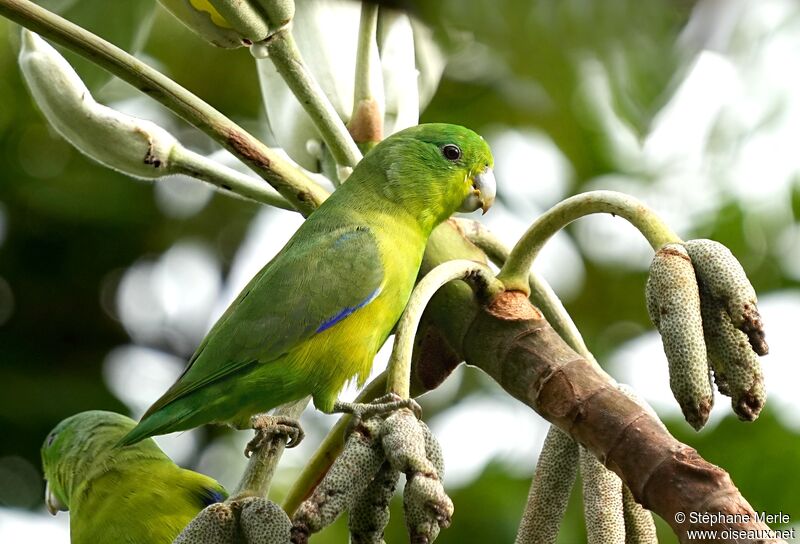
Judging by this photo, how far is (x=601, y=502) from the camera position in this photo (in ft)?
5.15

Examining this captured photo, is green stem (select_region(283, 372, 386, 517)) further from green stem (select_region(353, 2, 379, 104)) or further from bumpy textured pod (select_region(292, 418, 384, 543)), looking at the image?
green stem (select_region(353, 2, 379, 104))

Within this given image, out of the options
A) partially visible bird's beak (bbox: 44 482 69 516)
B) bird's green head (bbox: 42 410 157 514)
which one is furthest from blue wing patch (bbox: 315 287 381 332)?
partially visible bird's beak (bbox: 44 482 69 516)

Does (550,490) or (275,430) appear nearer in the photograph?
(550,490)

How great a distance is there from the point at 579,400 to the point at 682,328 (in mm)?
240

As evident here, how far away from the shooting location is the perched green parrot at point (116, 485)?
113 inches

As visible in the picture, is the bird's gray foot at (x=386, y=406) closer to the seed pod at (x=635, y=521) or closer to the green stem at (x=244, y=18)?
the seed pod at (x=635, y=521)

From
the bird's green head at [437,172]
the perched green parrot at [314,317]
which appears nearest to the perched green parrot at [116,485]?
the perched green parrot at [314,317]

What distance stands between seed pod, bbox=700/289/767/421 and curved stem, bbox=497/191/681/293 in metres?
0.13

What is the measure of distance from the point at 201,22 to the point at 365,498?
899mm

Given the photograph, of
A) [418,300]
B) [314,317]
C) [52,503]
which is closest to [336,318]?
[314,317]

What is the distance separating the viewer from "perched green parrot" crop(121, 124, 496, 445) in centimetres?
229

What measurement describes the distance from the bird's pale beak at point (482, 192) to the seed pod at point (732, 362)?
119cm

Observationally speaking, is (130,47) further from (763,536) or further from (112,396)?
(112,396)

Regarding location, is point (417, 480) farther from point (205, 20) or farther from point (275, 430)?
point (205, 20)
